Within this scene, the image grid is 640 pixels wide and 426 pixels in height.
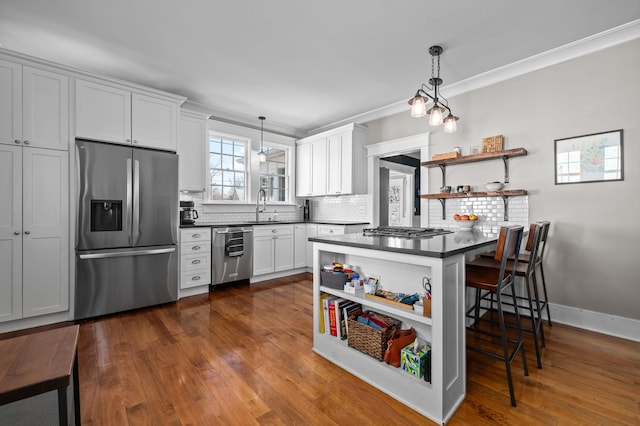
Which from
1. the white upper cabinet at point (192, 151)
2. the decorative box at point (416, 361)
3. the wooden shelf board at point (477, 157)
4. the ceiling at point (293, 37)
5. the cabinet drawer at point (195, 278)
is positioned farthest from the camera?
the white upper cabinet at point (192, 151)

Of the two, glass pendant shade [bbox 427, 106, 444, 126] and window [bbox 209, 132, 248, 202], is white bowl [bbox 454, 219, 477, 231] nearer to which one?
glass pendant shade [bbox 427, 106, 444, 126]

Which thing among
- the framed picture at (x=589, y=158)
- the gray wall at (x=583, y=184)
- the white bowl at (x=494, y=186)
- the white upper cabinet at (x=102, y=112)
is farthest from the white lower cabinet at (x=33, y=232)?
the framed picture at (x=589, y=158)

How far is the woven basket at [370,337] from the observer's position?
6.26 ft

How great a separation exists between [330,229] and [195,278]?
6.98 ft

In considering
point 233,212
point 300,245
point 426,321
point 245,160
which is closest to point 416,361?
point 426,321

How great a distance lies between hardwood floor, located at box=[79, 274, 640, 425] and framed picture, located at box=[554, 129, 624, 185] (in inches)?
57.7

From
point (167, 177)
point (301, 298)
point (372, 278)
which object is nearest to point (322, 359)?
point (372, 278)

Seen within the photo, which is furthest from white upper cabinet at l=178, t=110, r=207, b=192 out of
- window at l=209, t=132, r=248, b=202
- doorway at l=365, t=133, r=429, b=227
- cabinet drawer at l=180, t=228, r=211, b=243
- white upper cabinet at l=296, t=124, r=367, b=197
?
doorway at l=365, t=133, r=429, b=227

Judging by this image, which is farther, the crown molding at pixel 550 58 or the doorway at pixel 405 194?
the doorway at pixel 405 194

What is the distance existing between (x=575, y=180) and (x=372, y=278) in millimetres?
2354

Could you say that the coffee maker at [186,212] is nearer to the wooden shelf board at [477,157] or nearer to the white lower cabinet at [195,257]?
the white lower cabinet at [195,257]

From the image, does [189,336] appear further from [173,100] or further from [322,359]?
[173,100]

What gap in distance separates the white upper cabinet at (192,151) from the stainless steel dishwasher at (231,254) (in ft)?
2.52

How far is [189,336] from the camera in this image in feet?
8.75
